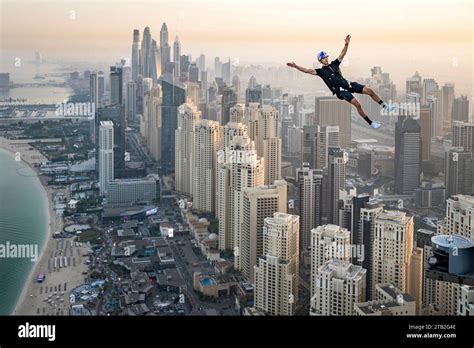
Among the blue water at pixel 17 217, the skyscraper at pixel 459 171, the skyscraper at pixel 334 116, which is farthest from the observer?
the skyscraper at pixel 334 116

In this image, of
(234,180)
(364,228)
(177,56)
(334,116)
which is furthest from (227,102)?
(364,228)

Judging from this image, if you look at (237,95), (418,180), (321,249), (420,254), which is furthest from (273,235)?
(237,95)

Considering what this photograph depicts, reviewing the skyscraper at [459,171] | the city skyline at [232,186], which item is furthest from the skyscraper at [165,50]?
the skyscraper at [459,171]

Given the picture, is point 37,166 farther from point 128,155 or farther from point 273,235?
point 273,235

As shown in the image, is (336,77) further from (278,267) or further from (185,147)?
(185,147)

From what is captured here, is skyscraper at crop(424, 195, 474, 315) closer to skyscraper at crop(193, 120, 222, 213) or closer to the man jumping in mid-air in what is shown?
the man jumping in mid-air

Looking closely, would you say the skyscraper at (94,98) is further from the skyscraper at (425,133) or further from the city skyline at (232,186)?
the skyscraper at (425,133)
